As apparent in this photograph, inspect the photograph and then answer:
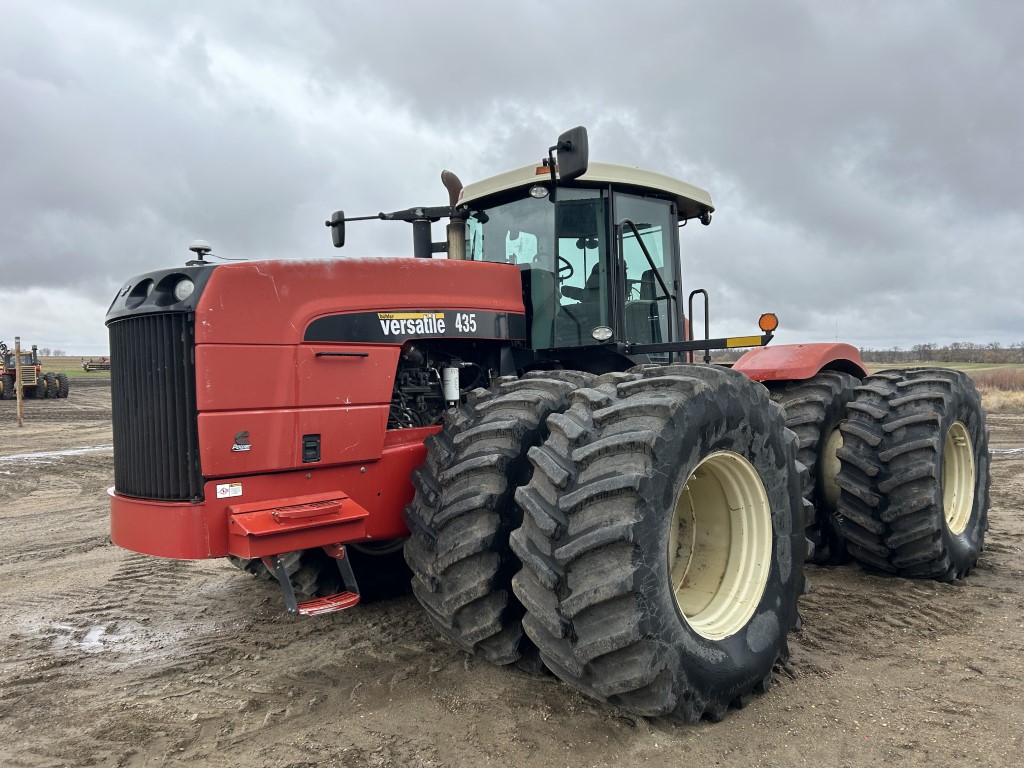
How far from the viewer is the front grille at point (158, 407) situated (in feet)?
10.9

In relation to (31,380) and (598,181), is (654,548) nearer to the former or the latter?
(598,181)

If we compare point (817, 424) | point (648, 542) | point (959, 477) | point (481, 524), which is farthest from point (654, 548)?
point (959, 477)

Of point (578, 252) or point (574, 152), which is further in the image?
point (578, 252)

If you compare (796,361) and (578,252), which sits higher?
(578,252)

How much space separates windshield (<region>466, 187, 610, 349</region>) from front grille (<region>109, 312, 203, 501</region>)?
214cm

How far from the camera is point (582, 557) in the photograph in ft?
9.49

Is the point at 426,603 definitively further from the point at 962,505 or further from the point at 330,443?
the point at 962,505

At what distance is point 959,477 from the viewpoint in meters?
5.77

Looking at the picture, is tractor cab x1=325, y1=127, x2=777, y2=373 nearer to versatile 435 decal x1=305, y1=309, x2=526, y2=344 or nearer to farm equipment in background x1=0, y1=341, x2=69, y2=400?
versatile 435 decal x1=305, y1=309, x2=526, y2=344

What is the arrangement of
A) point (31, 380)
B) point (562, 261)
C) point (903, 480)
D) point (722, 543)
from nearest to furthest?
point (722, 543) → point (562, 261) → point (903, 480) → point (31, 380)

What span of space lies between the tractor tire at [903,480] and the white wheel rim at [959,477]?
Result: 0.38ft

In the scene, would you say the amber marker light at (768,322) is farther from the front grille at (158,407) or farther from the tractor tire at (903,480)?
the front grille at (158,407)

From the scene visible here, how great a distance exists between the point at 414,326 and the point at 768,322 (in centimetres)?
226

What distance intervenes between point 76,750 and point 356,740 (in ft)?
3.80
